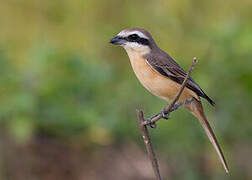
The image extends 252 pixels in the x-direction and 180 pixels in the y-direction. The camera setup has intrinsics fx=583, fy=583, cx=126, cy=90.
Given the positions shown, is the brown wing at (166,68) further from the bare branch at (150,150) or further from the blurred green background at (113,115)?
the blurred green background at (113,115)

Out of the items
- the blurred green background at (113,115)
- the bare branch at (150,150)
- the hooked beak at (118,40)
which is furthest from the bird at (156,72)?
the blurred green background at (113,115)

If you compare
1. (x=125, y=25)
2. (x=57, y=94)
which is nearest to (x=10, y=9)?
(x=125, y=25)

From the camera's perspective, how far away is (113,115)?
641cm

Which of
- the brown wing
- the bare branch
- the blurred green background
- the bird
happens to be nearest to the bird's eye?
the bird

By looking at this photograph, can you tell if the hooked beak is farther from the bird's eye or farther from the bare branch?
the bare branch

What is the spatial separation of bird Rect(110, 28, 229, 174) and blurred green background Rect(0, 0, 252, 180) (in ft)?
5.24

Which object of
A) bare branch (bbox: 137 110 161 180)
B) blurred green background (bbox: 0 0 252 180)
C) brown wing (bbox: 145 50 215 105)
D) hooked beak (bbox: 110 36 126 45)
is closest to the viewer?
bare branch (bbox: 137 110 161 180)

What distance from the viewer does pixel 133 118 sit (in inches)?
259

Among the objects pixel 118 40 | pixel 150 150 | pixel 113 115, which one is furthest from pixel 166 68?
pixel 113 115

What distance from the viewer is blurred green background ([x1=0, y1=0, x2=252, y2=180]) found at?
6.19 m

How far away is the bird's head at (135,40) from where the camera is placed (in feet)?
14.7

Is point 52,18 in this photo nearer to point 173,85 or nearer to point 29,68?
point 29,68

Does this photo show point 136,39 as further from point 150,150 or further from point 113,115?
point 113,115

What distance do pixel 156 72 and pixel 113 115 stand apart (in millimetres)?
1880
